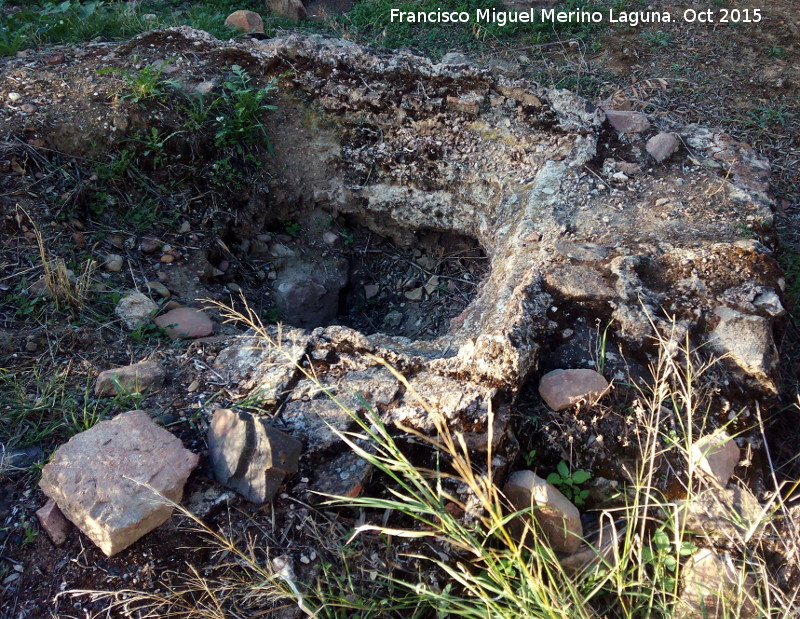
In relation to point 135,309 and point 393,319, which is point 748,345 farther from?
point 135,309

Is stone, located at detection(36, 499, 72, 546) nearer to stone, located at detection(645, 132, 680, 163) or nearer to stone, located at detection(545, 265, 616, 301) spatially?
stone, located at detection(545, 265, 616, 301)

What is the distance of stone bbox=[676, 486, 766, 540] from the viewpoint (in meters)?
1.77

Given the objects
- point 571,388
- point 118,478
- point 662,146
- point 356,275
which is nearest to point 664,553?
point 571,388

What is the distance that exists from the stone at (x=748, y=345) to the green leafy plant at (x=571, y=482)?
0.67 meters

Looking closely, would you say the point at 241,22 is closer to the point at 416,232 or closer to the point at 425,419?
the point at 416,232

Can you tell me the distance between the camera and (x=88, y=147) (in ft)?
9.29

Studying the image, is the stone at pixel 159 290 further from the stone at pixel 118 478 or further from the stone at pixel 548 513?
the stone at pixel 548 513

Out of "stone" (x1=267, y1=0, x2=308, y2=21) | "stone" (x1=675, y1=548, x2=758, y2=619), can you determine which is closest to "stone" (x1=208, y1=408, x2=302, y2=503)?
"stone" (x1=675, y1=548, x2=758, y2=619)

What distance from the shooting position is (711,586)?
1.68 m

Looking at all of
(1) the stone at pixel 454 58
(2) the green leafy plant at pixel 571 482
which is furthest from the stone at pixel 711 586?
(1) the stone at pixel 454 58

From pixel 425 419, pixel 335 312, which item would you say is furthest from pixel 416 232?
pixel 425 419

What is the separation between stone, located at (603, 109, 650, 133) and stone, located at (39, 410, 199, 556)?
2.45 metres

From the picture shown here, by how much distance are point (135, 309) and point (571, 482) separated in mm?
1697

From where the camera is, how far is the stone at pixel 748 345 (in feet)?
6.93
